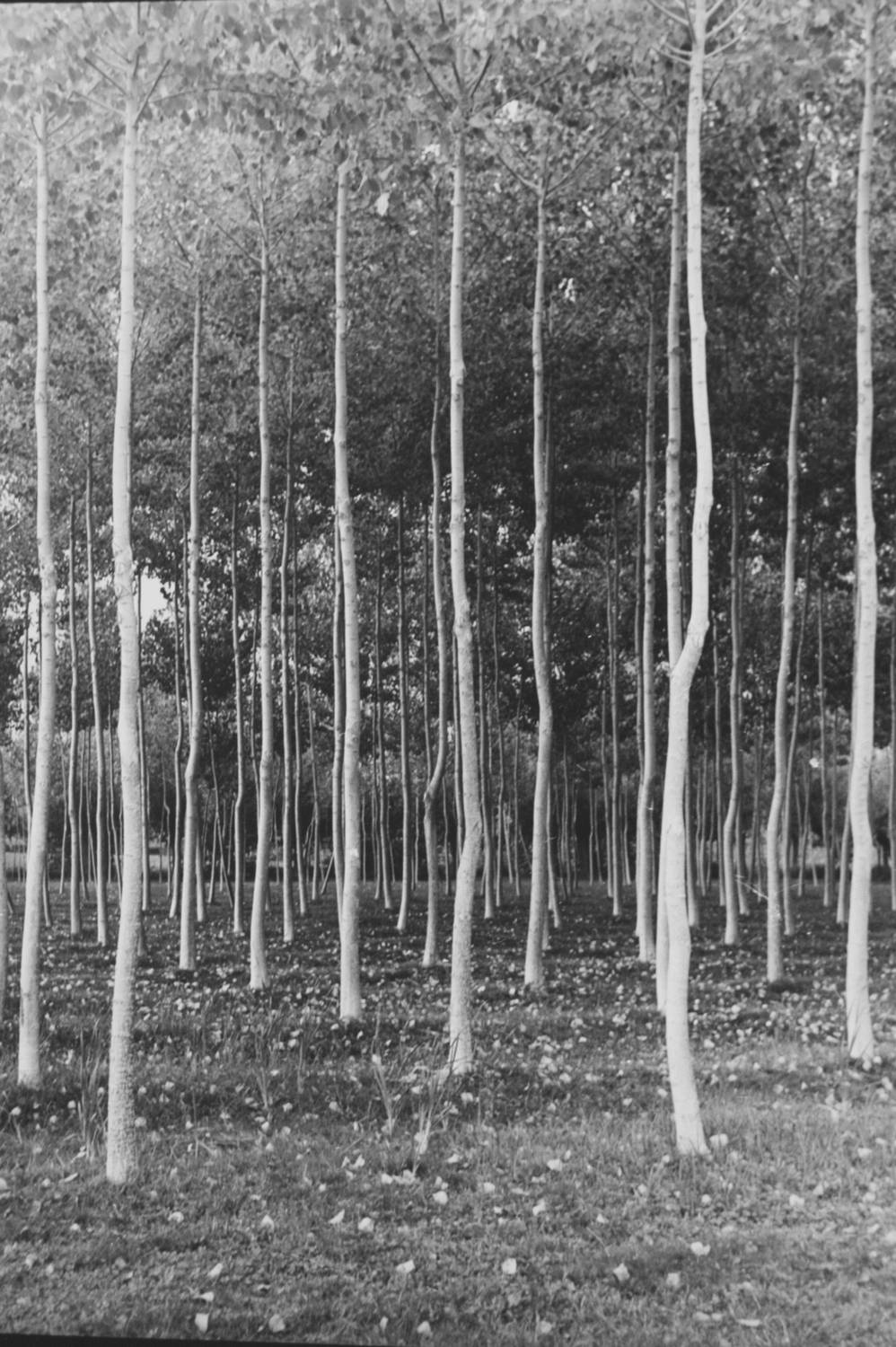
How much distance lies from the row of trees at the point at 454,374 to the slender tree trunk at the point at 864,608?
4cm

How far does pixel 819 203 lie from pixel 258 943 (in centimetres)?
1057

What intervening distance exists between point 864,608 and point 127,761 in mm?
5787

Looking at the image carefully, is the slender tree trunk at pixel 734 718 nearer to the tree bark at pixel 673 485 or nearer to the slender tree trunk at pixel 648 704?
the slender tree trunk at pixel 648 704

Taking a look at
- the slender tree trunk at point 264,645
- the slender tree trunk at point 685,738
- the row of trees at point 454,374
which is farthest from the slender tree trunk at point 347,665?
the slender tree trunk at point 685,738

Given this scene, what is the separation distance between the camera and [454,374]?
29.0ft

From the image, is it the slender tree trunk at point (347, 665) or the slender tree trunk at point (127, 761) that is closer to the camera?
the slender tree trunk at point (127, 761)

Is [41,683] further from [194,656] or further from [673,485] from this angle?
[194,656]

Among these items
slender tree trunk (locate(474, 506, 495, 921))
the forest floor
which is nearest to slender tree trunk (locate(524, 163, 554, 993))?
the forest floor

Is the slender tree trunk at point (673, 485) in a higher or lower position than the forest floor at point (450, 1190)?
higher

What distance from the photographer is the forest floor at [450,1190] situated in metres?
5.28

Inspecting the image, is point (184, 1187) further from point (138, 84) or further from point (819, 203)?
point (819, 203)

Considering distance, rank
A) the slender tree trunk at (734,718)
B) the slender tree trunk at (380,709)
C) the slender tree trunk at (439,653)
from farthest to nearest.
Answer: the slender tree trunk at (380,709) → the slender tree trunk at (734,718) → the slender tree trunk at (439,653)

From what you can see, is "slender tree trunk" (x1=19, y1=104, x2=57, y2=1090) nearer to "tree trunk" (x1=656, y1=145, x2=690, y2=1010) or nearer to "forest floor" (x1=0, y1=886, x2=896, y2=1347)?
"forest floor" (x1=0, y1=886, x2=896, y2=1347)

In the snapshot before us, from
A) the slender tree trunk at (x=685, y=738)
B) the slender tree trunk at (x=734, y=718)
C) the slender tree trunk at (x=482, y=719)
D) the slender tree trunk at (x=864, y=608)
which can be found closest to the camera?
the slender tree trunk at (x=685, y=738)
